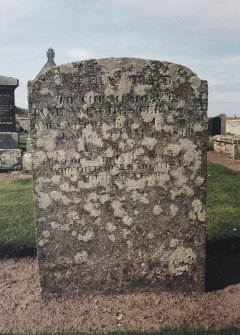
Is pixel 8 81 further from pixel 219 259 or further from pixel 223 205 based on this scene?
pixel 219 259

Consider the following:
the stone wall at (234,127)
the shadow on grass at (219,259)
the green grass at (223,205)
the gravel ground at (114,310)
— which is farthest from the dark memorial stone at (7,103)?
the gravel ground at (114,310)

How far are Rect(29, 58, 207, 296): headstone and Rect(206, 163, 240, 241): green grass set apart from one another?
1.66 metres

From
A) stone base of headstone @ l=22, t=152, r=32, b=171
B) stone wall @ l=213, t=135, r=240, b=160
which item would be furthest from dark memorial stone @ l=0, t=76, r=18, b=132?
stone wall @ l=213, t=135, r=240, b=160

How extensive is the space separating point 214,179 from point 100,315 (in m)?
6.71

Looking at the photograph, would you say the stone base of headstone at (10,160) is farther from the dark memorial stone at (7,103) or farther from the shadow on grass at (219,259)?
the shadow on grass at (219,259)

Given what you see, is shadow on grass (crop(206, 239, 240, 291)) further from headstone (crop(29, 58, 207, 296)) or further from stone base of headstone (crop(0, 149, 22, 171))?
stone base of headstone (crop(0, 149, 22, 171))

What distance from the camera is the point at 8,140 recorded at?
15086 millimetres

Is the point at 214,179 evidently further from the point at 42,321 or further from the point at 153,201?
the point at 42,321

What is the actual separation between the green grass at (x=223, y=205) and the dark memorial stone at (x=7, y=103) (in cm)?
895

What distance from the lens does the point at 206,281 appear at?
456 centimetres

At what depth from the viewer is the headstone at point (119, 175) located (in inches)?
158

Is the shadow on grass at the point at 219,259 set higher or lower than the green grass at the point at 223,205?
lower

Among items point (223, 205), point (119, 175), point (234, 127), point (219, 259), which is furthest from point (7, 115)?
point (119, 175)

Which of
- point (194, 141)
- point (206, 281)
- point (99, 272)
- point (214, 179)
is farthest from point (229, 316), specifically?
point (214, 179)
